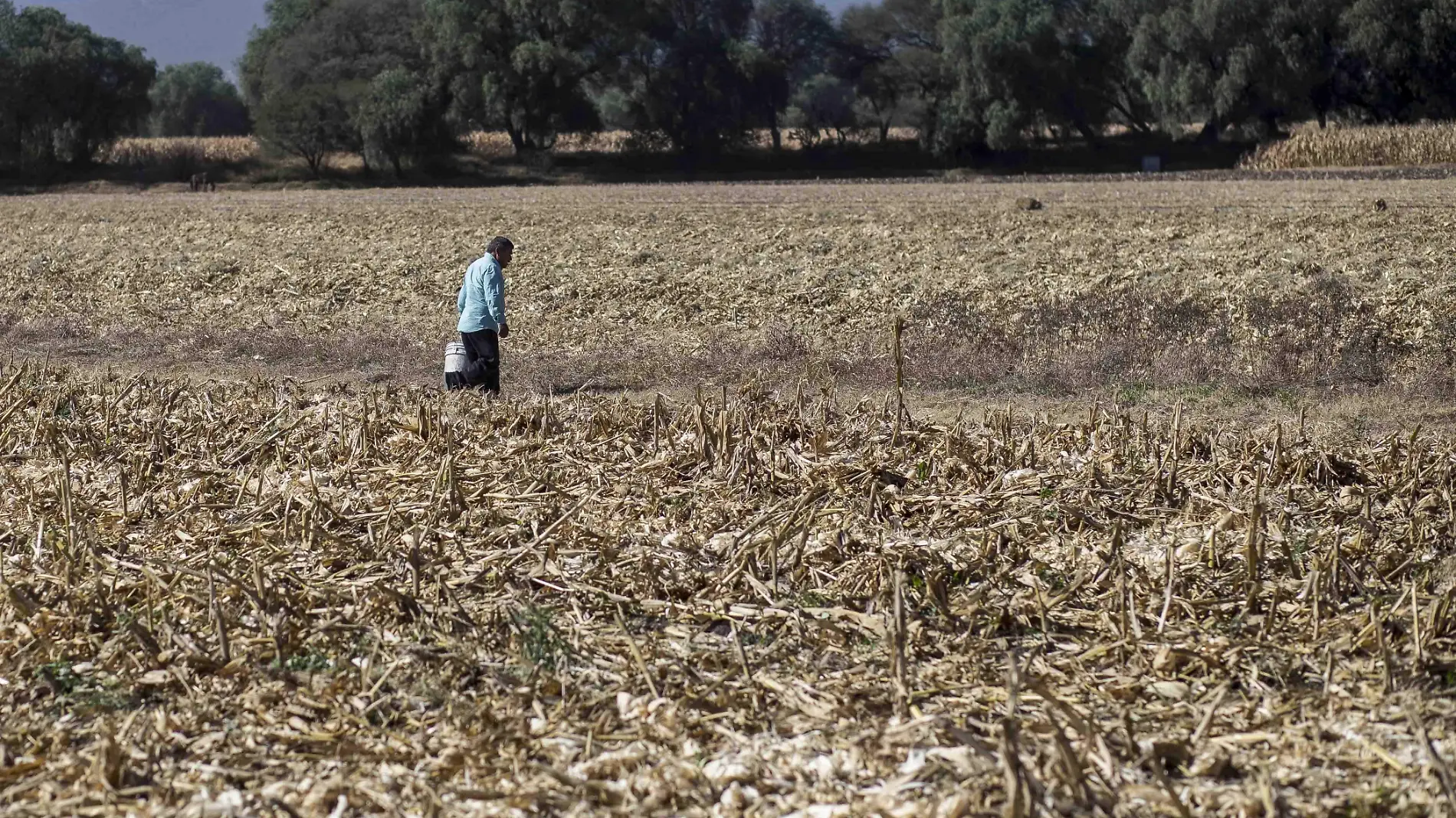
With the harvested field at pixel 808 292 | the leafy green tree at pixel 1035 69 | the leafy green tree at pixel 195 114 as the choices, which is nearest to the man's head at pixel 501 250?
the harvested field at pixel 808 292

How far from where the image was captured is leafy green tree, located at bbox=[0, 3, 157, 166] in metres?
60.8

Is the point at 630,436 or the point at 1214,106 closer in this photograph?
the point at 630,436

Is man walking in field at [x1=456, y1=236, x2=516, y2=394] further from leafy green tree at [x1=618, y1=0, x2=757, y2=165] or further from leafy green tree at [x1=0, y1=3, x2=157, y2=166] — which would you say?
leafy green tree at [x1=0, y1=3, x2=157, y2=166]

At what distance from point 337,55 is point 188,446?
211 ft

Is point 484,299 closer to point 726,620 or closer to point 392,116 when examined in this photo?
point 726,620

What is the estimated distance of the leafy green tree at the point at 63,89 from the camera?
60.8 meters

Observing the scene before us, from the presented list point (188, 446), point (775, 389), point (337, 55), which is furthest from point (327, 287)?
point (337, 55)

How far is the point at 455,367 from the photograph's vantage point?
12.7 meters

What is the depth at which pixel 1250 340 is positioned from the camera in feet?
48.8

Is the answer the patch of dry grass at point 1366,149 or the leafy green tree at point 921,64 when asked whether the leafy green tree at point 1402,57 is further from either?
the leafy green tree at point 921,64

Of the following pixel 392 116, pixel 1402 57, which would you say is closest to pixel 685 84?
pixel 392 116

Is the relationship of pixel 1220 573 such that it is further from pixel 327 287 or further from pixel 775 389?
pixel 327 287

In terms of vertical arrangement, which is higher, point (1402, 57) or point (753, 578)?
point (1402, 57)

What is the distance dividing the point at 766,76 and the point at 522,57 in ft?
34.4
